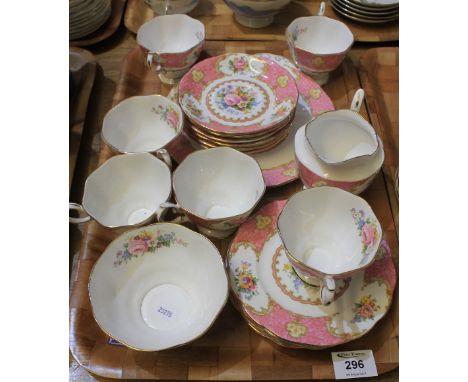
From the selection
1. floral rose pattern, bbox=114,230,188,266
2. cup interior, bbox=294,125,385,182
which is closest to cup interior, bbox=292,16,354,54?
cup interior, bbox=294,125,385,182

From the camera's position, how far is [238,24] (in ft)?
4.29

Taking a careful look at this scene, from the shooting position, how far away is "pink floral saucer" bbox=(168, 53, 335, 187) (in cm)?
91

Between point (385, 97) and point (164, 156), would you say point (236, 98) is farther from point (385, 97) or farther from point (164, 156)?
point (385, 97)

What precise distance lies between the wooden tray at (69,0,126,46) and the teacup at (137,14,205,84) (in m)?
0.17

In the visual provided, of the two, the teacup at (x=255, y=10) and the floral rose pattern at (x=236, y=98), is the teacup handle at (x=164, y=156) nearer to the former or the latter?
the floral rose pattern at (x=236, y=98)

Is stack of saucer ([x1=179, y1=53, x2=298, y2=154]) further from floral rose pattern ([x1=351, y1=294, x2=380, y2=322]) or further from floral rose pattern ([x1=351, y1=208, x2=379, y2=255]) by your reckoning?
floral rose pattern ([x1=351, y1=294, x2=380, y2=322])

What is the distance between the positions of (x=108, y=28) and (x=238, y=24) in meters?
0.40

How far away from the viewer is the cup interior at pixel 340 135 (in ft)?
2.99

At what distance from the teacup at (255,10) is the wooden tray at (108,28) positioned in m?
0.34

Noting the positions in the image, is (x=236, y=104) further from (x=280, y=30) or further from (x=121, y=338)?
(x=121, y=338)

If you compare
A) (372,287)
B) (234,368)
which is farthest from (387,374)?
(234,368)

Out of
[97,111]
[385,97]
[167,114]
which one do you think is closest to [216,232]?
[167,114]

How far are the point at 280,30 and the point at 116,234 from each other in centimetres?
84

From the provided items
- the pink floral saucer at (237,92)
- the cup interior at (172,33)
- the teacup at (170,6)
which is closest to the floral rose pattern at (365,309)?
the pink floral saucer at (237,92)
